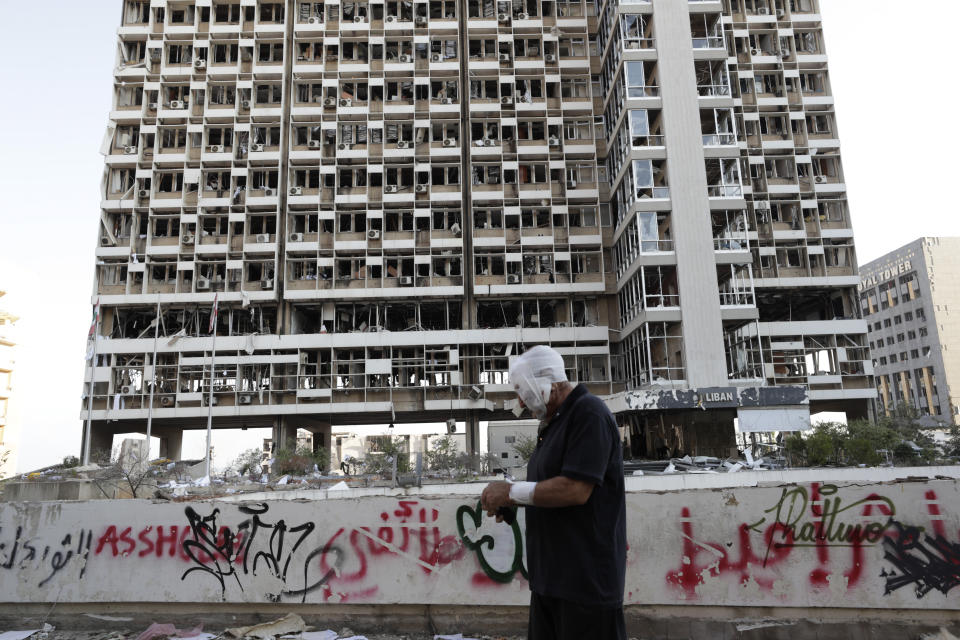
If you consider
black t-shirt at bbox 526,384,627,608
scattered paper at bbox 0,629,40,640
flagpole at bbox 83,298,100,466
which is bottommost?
scattered paper at bbox 0,629,40,640

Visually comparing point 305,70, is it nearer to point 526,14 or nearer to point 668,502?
point 526,14

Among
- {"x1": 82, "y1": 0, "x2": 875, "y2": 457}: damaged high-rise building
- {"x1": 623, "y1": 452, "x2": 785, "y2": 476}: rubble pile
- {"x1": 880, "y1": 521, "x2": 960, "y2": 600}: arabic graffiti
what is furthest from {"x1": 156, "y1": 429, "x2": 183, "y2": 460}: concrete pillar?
{"x1": 880, "y1": 521, "x2": 960, "y2": 600}: arabic graffiti

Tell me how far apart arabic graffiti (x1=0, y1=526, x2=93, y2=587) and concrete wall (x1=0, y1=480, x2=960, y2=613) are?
0.01 metres

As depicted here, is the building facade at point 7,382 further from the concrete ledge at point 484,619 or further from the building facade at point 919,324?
the building facade at point 919,324

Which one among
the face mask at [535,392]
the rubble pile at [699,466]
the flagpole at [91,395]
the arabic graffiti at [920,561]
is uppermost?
the flagpole at [91,395]

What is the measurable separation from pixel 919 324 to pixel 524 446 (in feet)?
282

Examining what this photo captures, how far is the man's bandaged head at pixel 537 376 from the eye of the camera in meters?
→ 3.04

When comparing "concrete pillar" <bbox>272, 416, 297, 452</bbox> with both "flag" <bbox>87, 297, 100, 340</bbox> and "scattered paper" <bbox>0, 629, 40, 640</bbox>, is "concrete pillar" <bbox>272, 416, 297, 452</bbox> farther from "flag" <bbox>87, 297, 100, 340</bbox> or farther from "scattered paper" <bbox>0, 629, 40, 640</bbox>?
"scattered paper" <bbox>0, 629, 40, 640</bbox>

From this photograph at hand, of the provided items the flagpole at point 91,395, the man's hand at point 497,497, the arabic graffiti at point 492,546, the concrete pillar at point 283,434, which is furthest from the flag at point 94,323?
the man's hand at point 497,497

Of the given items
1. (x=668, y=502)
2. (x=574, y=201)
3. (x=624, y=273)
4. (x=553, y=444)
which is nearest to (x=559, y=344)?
(x=624, y=273)

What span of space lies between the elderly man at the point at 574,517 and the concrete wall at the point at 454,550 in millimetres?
2774

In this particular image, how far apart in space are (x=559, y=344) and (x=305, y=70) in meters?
23.1

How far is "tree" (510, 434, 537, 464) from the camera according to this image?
29.7 metres

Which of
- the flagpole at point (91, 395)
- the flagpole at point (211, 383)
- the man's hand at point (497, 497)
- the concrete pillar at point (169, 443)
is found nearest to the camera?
the man's hand at point (497, 497)
